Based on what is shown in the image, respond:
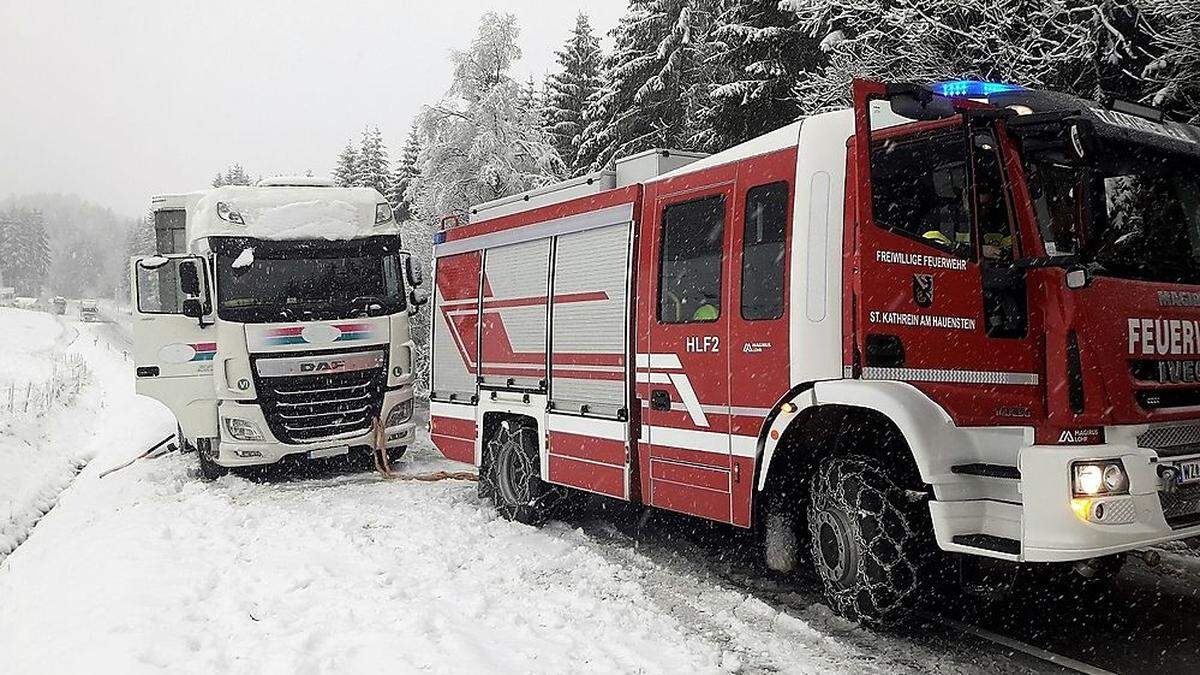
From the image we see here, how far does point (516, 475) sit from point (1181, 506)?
5.72 meters

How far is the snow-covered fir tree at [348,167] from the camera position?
47.4 metres

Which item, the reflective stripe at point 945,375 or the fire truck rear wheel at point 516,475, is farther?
the fire truck rear wheel at point 516,475

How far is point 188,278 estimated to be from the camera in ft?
37.7

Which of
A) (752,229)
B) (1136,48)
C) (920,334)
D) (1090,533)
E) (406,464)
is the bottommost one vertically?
(406,464)

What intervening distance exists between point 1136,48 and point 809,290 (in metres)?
7.27

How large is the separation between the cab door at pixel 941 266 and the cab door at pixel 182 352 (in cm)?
913

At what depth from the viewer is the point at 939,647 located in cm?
520

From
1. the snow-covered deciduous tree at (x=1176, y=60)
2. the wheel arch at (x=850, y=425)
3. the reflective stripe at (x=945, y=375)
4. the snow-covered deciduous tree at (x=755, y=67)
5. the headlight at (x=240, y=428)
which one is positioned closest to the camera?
the wheel arch at (x=850, y=425)

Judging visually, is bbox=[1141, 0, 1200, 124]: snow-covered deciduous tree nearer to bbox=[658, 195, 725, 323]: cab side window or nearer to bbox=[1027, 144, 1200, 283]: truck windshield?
bbox=[1027, 144, 1200, 283]: truck windshield

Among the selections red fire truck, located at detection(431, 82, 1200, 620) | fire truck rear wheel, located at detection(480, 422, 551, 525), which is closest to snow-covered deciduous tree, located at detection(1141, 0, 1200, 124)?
red fire truck, located at detection(431, 82, 1200, 620)

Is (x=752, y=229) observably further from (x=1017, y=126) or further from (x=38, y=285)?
(x=38, y=285)

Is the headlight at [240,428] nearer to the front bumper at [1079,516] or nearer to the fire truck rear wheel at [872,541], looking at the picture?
the fire truck rear wheel at [872,541]

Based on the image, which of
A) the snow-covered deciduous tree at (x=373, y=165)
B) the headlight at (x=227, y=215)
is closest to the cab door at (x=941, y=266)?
the headlight at (x=227, y=215)

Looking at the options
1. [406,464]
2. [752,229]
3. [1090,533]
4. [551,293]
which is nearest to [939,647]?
[1090,533]
